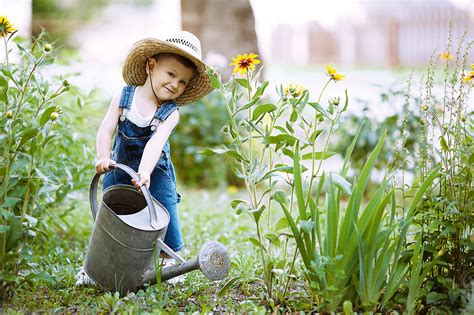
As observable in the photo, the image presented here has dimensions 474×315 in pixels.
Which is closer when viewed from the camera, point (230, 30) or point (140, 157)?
point (140, 157)

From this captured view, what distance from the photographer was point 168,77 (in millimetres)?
2883

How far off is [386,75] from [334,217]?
1328cm

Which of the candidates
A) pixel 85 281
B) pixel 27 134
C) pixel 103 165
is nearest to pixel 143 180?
pixel 103 165

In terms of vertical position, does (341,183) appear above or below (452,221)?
above

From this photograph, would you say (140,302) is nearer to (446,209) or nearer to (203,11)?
(446,209)

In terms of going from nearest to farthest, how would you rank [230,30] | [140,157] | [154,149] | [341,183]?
[341,183]
[154,149]
[140,157]
[230,30]

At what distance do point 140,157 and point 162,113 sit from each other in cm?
24

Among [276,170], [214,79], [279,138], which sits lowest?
[276,170]

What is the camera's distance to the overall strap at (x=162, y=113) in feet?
9.34

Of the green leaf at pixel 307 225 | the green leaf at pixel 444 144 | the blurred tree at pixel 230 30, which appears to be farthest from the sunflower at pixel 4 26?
the blurred tree at pixel 230 30

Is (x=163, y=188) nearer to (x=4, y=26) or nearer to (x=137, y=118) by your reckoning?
(x=137, y=118)

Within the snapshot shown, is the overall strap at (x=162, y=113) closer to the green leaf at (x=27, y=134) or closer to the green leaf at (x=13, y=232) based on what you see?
the green leaf at (x=27, y=134)

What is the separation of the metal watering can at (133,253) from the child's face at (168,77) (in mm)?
463

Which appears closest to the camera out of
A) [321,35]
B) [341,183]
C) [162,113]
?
[341,183]
